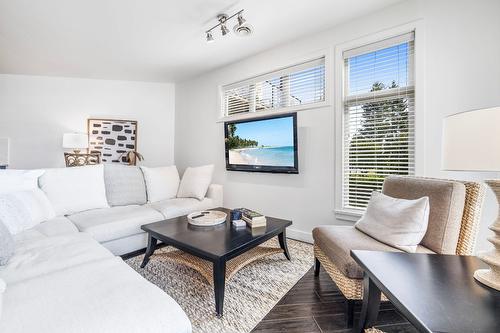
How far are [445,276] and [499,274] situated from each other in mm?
163

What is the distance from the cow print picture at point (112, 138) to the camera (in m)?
3.95

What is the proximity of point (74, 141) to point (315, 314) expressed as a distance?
3834 millimetres

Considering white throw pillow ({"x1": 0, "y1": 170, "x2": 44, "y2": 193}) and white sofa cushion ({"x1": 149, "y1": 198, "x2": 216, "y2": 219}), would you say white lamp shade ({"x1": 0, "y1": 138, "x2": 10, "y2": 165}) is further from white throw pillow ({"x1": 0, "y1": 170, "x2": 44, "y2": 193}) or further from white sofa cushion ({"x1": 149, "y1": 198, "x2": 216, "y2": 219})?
white sofa cushion ({"x1": 149, "y1": 198, "x2": 216, "y2": 219})

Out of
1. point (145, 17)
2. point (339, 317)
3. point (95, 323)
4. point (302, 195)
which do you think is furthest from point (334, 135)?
point (95, 323)

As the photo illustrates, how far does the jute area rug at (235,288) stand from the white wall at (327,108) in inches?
31.3

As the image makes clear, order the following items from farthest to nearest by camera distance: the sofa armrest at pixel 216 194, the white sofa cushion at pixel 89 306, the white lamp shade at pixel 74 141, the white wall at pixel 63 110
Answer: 1. the white wall at pixel 63 110
2. the white lamp shade at pixel 74 141
3. the sofa armrest at pixel 216 194
4. the white sofa cushion at pixel 89 306

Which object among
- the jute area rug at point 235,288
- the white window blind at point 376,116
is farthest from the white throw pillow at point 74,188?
the white window blind at point 376,116

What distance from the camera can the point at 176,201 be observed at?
2.98 m

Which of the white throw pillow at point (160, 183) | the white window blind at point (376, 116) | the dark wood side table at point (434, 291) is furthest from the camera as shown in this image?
the white throw pillow at point (160, 183)

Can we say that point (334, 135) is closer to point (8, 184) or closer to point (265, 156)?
A: point (265, 156)

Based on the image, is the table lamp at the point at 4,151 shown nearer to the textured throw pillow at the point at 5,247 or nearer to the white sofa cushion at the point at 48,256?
the white sofa cushion at the point at 48,256

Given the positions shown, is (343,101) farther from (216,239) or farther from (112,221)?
(112,221)

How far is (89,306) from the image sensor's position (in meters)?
0.87

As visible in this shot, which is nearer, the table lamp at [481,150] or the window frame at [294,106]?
the table lamp at [481,150]
